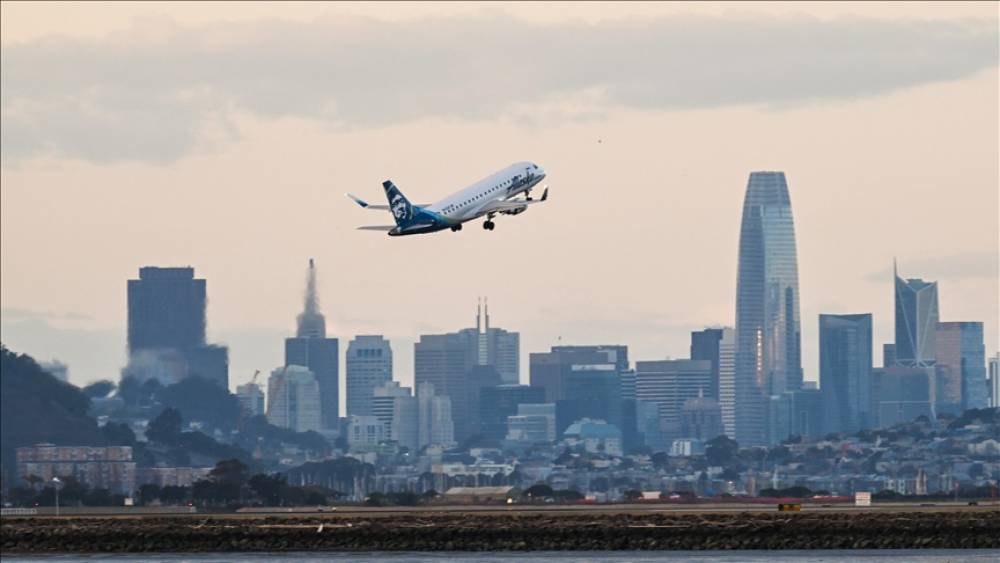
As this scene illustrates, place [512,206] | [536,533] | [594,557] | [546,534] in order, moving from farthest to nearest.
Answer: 1. [512,206]
2. [536,533]
3. [546,534]
4. [594,557]

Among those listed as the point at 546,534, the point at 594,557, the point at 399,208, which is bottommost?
the point at 594,557

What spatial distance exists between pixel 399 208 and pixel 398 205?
0.34 metres

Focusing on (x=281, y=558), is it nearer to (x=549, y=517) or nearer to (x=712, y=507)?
(x=549, y=517)

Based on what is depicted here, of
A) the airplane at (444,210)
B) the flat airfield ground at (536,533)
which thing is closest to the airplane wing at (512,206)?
the airplane at (444,210)

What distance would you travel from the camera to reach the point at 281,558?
136000 millimetres

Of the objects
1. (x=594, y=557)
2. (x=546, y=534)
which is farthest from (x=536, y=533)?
(x=594, y=557)

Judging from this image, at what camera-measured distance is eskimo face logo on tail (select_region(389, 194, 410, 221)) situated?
197 m

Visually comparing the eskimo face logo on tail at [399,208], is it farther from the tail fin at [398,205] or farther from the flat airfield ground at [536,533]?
the flat airfield ground at [536,533]

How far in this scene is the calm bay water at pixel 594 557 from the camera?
13012 cm

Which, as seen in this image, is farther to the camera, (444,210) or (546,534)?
(444,210)

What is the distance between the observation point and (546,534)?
474 ft

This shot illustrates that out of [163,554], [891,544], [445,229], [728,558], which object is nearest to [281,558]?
[163,554]

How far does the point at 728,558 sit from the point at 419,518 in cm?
3317

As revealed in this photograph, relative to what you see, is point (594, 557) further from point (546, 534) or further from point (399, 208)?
point (399, 208)
